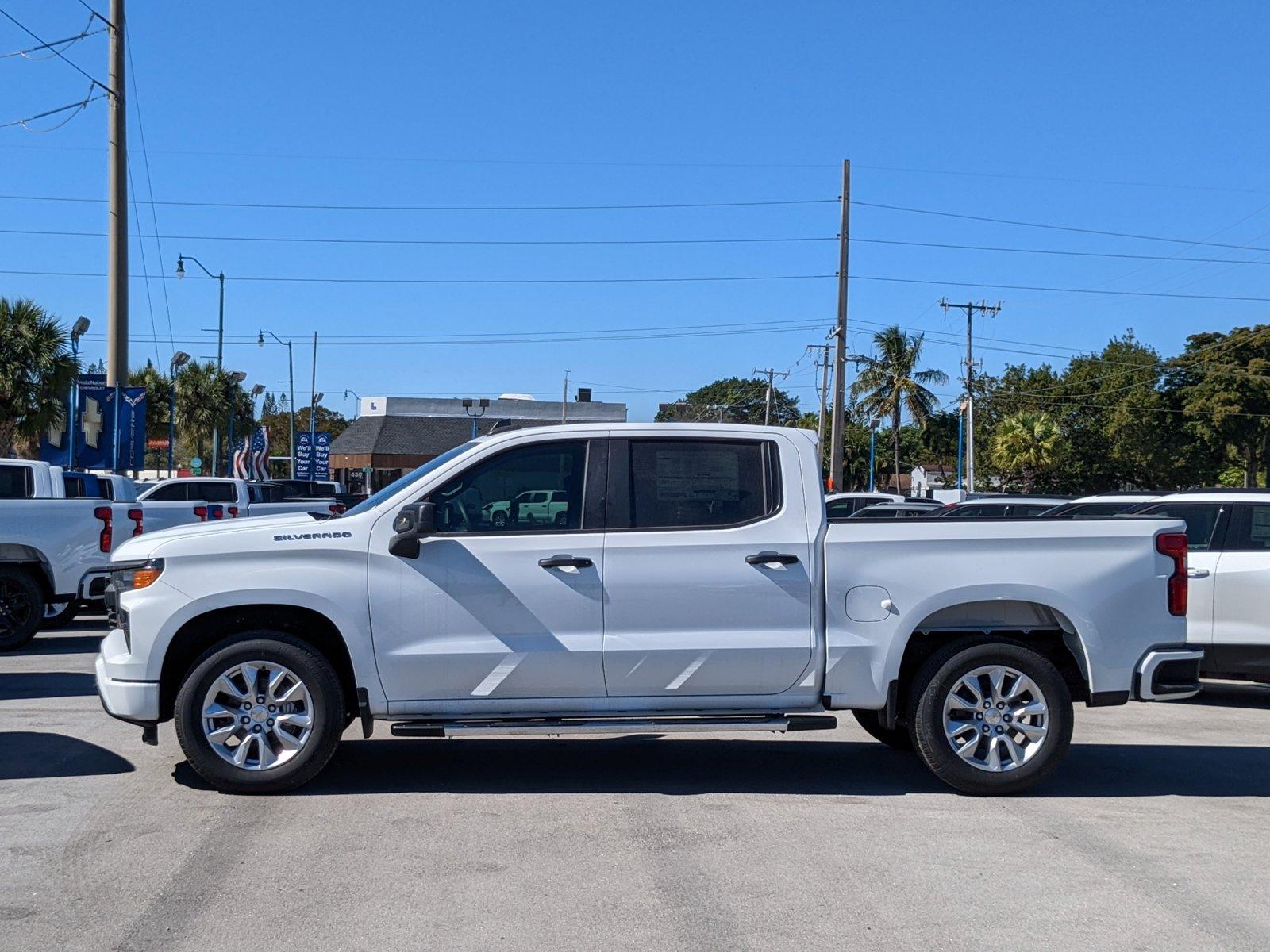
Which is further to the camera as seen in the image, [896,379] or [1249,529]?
[896,379]

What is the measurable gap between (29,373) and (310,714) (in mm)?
28782

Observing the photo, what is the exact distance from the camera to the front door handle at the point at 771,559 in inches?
281

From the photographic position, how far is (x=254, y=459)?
4459 centimetres

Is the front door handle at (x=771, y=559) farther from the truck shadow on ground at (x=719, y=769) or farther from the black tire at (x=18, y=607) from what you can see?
the black tire at (x=18, y=607)

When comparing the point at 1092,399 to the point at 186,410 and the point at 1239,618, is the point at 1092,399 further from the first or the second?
the point at 1239,618

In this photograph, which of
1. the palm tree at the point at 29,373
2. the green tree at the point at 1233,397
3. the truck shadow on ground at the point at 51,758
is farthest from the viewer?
the green tree at the point at 1233,397

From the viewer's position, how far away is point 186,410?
55.8 meters

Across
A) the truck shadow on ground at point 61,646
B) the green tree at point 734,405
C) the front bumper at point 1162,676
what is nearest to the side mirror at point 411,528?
the front bumper at point 1162,676

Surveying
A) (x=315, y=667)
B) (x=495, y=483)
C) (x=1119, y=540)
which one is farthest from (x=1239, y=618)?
(x=315, y=667)

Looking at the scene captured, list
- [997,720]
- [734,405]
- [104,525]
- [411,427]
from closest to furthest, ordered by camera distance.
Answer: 1. [997,720]
2. [104,525]
3. [411,427]
4. [734,405]

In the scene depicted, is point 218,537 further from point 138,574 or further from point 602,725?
point 602,725

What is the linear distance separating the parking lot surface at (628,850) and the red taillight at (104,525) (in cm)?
524

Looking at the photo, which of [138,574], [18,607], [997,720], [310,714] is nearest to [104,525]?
[18,607]

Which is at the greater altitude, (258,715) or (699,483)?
(699,483)
